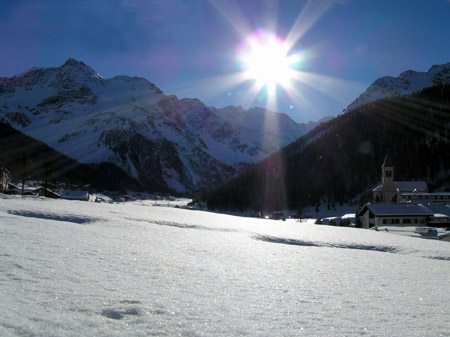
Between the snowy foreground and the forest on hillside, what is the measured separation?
115 metres

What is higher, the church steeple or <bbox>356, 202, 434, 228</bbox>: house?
the church steeple

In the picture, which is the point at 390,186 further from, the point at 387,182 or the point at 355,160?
the point at 355,160

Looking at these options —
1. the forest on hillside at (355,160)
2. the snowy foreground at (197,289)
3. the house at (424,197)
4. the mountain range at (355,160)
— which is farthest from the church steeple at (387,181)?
the snowy foreground at (197,289)

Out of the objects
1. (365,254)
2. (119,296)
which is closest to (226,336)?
(119,296)

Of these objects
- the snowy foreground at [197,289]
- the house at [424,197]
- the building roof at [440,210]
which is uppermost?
the house at [424,197]

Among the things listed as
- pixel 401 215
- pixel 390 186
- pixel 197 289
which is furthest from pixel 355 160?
pixel 197 289

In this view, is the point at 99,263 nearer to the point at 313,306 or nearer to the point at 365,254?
the point at 313,306

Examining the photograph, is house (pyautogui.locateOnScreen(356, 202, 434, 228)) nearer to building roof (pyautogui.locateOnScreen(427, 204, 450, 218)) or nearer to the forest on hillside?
building roof (pyautogui.locateOnScreen(427, 204, 450, 218))

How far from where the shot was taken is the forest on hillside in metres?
133

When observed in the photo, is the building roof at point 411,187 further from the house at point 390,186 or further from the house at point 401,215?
the house at point 401,215

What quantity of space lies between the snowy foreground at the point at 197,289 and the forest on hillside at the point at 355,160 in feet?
377

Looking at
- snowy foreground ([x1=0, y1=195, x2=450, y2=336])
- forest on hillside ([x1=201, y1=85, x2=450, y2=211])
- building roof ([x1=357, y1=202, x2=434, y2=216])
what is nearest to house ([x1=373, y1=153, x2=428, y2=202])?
building roof ([x1=357, y1=202, x2=434, y2=216])

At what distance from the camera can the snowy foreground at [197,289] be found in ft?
18.9

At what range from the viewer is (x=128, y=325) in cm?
562
